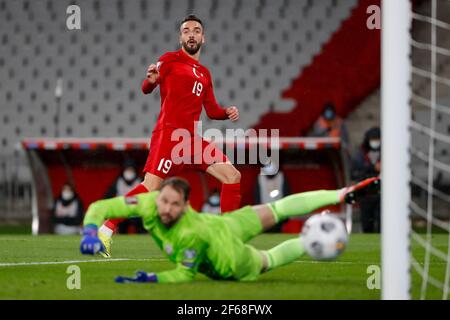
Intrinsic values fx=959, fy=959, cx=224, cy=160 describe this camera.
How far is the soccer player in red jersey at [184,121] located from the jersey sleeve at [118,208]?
2.37m

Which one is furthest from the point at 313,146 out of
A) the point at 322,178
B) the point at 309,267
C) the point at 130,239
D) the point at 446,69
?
the point at 309,267

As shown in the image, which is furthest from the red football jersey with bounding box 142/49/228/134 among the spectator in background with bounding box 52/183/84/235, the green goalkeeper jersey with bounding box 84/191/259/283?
the spectator in background with bounding box 52/183/84/235

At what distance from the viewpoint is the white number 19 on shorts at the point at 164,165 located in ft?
27.5

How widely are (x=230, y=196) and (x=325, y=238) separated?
9.28ft

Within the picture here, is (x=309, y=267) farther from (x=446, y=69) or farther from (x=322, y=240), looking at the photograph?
(x=446, y=69)

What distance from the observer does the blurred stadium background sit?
1708cm

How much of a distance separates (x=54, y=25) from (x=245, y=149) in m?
7.79

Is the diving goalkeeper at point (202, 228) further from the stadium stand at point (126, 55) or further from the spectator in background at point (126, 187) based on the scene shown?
the stadium stand at point (126, 55)

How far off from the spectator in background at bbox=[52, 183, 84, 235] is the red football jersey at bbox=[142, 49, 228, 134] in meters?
6.18

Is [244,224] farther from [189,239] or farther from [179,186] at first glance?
[179,186]

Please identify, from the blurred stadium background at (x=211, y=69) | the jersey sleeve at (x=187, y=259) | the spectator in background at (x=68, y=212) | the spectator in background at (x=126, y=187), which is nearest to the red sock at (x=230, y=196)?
the jersey sleeve at (x=187, y=259)

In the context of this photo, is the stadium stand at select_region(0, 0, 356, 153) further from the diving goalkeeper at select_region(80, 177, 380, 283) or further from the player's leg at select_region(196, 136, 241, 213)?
the diving goalkeeper at select_region(80, 177, 380, 283)

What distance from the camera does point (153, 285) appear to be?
5836mm

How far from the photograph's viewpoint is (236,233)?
5.96 meters
